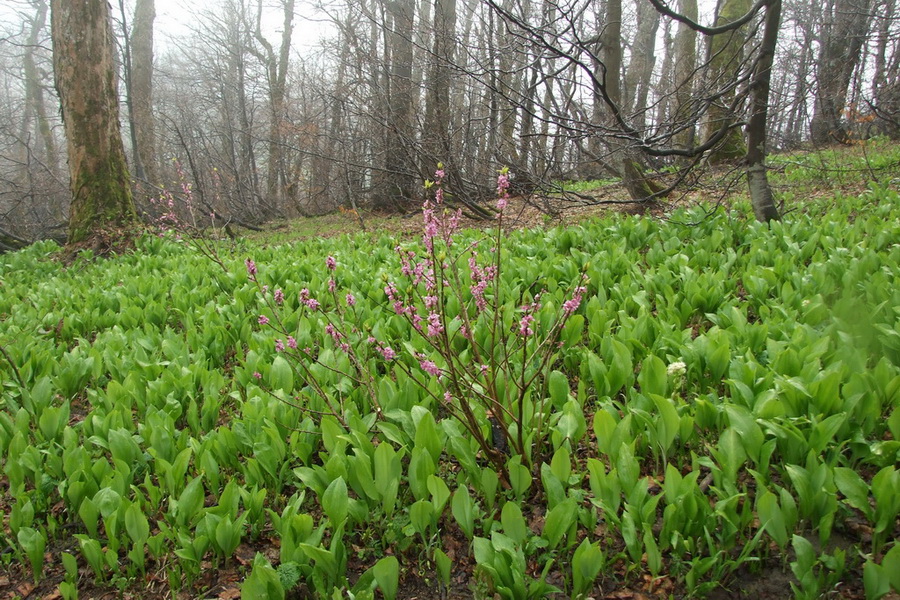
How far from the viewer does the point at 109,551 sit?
1963mm

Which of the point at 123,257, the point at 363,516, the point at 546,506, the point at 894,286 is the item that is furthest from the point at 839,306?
the point at 123,257

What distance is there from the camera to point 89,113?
→ 8.41 meters

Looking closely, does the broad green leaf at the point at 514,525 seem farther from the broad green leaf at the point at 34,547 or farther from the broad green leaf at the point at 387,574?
the broad green leaf at the point at 34,547

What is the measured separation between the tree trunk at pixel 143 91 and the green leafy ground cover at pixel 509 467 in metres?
13.2

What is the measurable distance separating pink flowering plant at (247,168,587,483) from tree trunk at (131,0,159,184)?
13291 mm

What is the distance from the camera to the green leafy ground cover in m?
1.73

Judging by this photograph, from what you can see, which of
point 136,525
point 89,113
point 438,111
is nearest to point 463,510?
point 136,525

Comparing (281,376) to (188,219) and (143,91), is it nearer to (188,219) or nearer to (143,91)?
(188,219)

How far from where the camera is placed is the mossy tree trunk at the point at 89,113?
8.23 metres

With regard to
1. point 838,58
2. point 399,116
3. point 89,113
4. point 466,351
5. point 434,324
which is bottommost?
point 466,351

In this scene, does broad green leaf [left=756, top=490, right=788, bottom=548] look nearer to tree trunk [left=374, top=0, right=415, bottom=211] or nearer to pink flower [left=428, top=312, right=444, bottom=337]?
pink flower [left=428, top=312, right=444, bottom=337]

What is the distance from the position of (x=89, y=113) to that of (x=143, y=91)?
8.64m

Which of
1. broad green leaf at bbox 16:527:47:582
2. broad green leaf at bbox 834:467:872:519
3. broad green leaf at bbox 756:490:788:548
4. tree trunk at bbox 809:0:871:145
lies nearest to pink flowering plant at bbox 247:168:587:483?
broad green leaf at bbox 756:490:788:548

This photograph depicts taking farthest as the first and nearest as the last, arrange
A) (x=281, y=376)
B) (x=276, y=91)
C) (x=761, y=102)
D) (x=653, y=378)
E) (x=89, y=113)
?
(x=276, y=91), (x=89, y=113), (x=761, y=102), (x=281, y=376), (x=653, y=378)
